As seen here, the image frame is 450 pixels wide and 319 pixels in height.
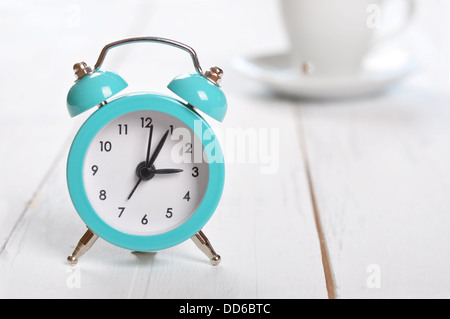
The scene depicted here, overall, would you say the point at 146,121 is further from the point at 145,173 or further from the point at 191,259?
the point at 191,259

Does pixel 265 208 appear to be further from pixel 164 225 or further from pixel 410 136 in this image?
pixel 410 136

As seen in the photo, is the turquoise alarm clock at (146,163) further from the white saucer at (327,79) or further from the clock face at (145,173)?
the white saucer at (327,79)

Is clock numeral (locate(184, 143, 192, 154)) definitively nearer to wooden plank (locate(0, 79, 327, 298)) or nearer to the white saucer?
wooden plank (locate(0, 79, 327, 298))

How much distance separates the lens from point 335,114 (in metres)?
1.61

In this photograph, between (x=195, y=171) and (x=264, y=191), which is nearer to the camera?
(x=195, y=171)

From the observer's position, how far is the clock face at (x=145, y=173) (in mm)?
902

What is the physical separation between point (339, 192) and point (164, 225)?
396 mm

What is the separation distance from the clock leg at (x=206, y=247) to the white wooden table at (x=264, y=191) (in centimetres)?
1

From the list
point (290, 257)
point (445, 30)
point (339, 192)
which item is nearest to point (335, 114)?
point (339, 192)

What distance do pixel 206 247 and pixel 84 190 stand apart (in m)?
0.18

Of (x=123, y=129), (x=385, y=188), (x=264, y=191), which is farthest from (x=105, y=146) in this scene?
(x=385, y=188)

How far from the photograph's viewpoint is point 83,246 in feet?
3.00

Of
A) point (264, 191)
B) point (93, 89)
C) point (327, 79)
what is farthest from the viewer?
point (327, 79)

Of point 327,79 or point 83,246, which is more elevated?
point 327,79
